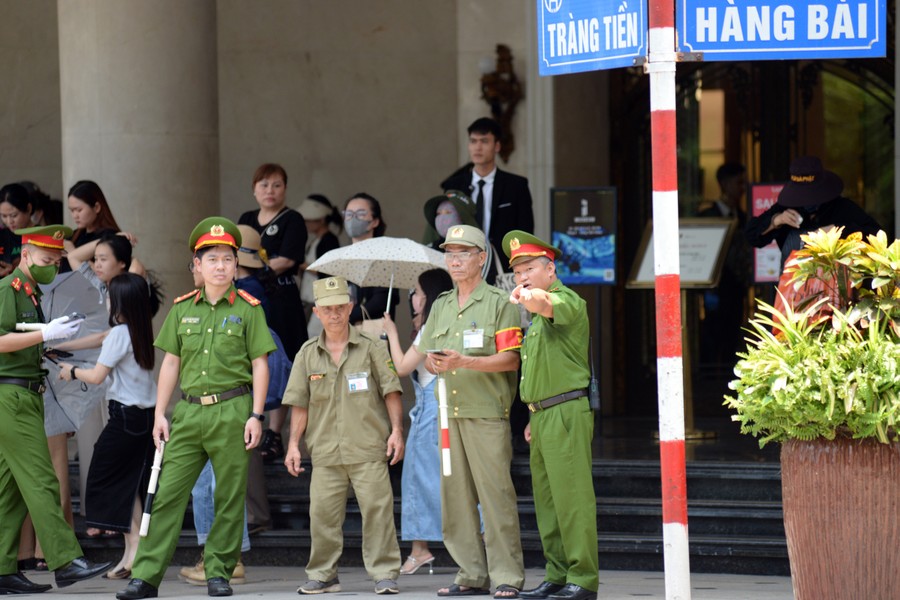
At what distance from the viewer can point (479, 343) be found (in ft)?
27.0

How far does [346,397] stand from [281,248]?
209 centimetres

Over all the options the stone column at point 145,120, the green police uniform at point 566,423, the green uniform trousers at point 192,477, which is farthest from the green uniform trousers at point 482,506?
the stone column at point 145,120

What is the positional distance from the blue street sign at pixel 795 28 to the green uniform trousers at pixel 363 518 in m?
3.54

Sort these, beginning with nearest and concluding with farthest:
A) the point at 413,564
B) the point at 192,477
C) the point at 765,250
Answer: the point at 192,477
the point at 413,564
the point at 765,250

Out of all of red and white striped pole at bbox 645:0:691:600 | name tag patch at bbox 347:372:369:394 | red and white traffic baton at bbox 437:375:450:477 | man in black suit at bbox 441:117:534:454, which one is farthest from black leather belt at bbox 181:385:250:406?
red and white striped pole at bbox 645:0:691:600

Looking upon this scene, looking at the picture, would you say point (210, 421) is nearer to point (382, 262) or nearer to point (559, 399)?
point (382, 262)

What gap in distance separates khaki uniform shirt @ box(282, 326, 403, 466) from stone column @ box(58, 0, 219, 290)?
3.45m

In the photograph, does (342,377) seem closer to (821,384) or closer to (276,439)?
(276,439)

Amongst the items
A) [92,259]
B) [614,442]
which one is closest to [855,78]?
[614,442]

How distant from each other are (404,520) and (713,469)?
1.91m

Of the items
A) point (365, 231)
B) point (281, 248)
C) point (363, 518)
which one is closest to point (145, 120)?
point (281, 248)

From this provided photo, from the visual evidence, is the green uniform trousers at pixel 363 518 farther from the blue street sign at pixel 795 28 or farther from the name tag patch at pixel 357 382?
the blue street sign at pixel 795 28

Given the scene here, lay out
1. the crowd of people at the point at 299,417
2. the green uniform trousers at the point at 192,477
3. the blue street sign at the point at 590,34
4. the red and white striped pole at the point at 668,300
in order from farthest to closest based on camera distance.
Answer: the green uniform trousers at the point at 192,477
the crowd of people at the point at 299,417
the blue street sign at the point at 590,34
the red and white striped pole at the point at 668,300

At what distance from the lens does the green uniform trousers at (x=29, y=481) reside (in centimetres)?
868
